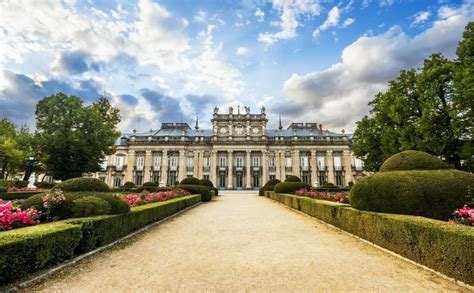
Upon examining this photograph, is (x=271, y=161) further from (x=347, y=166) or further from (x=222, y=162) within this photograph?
(x=347, y=166)

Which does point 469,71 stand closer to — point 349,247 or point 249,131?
point 349,247

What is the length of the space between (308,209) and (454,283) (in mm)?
7809

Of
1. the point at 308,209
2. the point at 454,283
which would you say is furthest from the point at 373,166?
the point at 454,283

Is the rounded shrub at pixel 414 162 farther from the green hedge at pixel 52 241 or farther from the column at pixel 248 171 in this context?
the column at pixel 248 171

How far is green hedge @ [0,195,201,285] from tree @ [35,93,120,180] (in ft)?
74.1

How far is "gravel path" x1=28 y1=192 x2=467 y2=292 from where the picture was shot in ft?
12.3

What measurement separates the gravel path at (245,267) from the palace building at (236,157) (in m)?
37.7

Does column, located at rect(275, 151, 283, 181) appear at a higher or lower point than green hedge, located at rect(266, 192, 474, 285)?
higher

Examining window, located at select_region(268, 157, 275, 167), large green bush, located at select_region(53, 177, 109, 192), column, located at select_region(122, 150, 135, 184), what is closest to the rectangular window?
column, located at select_region(122, 150, 135, 184)

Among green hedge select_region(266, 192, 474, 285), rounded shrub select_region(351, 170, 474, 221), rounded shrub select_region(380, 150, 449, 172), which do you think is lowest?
green hedge select_region(266, 192, 474, 285)

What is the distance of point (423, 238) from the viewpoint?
464 centimetres

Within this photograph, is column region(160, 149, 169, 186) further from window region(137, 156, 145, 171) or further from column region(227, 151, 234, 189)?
column region(227, 151, 234, 189)

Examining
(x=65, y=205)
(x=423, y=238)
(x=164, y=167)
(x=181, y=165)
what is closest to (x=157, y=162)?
(x=164, y=167)

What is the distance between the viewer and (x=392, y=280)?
4.04m
